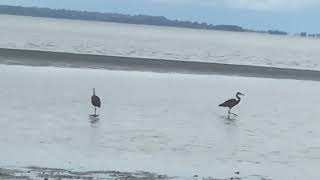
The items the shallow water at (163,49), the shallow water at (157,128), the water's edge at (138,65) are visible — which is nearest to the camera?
the shallow water at (157,128)

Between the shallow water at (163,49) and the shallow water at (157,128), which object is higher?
the shallow water at (163,49)

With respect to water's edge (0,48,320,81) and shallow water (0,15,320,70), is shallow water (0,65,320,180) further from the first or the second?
shallow water (0,15,320,70)

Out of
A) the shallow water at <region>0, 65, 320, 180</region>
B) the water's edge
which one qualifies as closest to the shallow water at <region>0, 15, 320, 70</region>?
the water's edge

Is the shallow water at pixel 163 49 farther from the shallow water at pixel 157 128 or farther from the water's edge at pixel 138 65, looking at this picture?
the shallow water at pixel 157 128

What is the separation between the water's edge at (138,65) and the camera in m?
42.3

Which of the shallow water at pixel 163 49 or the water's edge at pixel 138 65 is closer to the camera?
the water's edge at pixel 138 65

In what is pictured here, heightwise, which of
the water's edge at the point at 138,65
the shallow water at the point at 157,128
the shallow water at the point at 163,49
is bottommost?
the shallow water at the point at 157,128

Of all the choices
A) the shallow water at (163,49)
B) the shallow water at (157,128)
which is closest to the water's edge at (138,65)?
the shallow water at (163,49)

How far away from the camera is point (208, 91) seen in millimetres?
31031

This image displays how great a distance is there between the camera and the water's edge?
42.3 metres

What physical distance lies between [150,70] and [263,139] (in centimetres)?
2344

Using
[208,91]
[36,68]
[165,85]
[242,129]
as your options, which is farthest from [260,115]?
[36,68]

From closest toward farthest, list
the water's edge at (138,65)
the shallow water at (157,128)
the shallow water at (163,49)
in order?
the shallow water at (157,128) < the water's edge at (138,65) < the shallow water at (163,49)

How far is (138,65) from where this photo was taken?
4472 centimetres
